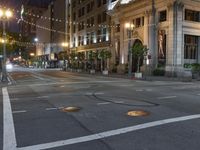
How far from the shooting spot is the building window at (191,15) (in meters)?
43.1

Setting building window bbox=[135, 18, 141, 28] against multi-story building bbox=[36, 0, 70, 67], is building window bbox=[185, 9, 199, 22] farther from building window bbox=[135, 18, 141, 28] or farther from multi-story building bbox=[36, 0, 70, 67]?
multi-story building bbox=[36, 0, 70, 67]

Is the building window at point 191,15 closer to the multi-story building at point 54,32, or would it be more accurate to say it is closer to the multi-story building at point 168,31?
the multi-story building at point 168,31

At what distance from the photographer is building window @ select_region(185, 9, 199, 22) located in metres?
43.1

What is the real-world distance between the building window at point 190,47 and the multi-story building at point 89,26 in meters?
20.8

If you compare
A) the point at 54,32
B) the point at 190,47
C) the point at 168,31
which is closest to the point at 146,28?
the point at 168,31

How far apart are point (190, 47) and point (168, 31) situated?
4580 millimetres

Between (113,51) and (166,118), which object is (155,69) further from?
(166,118)

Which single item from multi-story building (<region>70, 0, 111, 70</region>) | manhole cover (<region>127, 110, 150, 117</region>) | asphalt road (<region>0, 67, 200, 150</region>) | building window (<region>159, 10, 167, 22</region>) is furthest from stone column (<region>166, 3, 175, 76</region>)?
manhole cover (<region>127, 110, 150, 117</region>)

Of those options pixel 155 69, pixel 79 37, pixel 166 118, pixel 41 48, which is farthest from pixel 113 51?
pixel 41 48

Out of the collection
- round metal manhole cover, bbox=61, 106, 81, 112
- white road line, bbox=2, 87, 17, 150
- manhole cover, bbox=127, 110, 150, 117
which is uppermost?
round metal manhole cover, bbox=61, 106, 81, 112

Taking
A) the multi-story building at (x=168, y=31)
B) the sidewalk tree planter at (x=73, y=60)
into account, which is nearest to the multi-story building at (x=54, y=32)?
the sidewalk tree planter at (x=73, y=60)

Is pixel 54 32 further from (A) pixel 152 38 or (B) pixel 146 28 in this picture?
(A) pixel 152 38

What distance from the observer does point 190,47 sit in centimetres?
4400

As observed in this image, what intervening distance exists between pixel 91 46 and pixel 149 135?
6439cm
